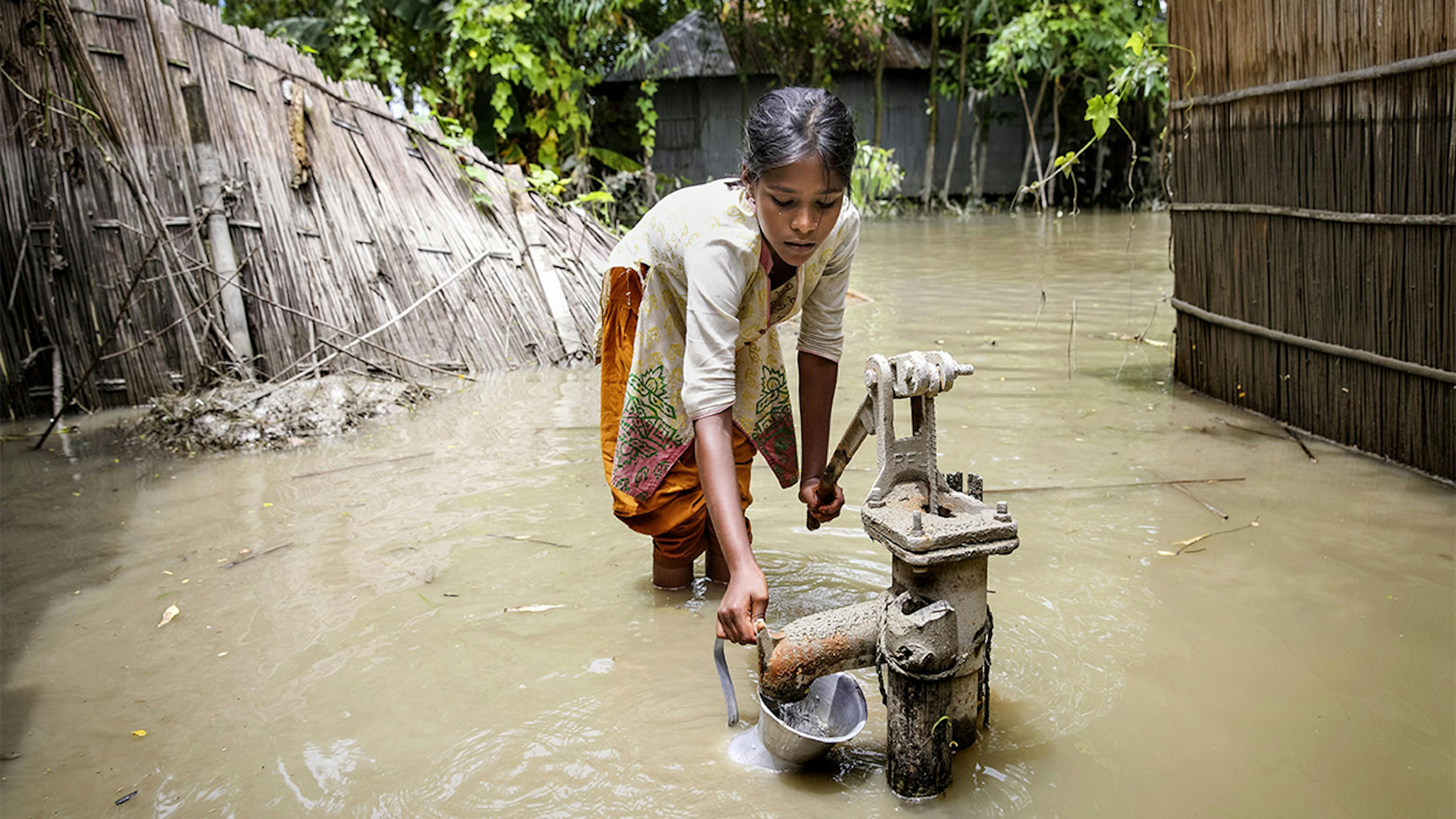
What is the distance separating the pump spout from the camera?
1.62 m

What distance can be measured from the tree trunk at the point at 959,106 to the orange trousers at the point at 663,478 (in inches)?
533

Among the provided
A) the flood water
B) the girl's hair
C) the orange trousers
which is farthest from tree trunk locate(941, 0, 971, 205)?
the girl's hair

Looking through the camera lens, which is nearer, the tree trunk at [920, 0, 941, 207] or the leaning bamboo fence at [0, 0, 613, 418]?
the leaning bamboo fence at [0, 0, 613, 418]

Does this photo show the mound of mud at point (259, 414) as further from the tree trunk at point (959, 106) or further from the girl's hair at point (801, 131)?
the tree trunk at point (959, 106)

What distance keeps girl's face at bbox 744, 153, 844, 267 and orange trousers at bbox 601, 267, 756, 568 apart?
623mm

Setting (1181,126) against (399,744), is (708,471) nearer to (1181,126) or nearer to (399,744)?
(399,744)

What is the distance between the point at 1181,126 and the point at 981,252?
535 centimetres

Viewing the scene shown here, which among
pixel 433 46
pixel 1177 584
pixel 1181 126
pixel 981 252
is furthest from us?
pixel 433 46

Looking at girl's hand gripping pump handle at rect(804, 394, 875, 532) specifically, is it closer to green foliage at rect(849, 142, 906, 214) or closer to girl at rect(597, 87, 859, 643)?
girl at rect(597, 87, 859, 643)

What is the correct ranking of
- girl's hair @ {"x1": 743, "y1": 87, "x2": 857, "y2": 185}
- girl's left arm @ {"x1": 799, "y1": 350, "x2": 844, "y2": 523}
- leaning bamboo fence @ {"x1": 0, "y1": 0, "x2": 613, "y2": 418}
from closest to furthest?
girl's hair @ {"x1": 743, "y1": 87, "x2": 857, "y2": 185} < girl's left arm @ {"x1": 799, "y1": 350, "x2": 844, "y2": 523} < leaning bamboo fence @ {"x1": 0, "y1": 0, "x2": 613, "y2": 418}

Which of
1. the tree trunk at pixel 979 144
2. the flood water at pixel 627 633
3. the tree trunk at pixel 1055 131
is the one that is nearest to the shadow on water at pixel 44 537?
the flood water at pixel 627 633

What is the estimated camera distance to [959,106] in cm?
1526

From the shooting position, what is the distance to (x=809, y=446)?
232cm

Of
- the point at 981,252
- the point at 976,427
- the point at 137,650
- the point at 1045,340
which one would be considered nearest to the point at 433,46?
the point at 981,252
